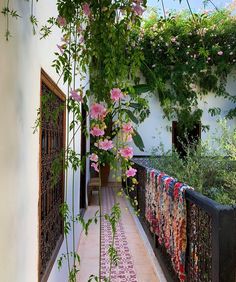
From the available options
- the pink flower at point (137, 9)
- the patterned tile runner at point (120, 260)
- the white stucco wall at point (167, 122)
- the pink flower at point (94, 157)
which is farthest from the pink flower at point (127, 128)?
the white stucco wall at point (167, 122)

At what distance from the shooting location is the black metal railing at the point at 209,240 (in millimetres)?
1491

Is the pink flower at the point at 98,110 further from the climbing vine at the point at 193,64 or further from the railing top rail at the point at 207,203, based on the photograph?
the climbing vine at the point at 193,64

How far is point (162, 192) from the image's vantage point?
290cm

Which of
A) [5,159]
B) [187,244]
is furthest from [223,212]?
[5,159]

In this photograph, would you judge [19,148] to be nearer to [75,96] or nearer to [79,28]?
[75,96]

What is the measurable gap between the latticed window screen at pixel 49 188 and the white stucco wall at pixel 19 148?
129 millimetres

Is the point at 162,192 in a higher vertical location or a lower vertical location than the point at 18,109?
lower

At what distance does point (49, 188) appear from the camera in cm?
196

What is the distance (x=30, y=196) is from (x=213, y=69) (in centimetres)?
863

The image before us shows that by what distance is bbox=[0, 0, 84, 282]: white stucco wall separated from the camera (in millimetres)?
1000

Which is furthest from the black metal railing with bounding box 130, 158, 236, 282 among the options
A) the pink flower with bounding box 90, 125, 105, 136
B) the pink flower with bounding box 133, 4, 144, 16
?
the pink flower with bounding box 133, 4, 144, 16

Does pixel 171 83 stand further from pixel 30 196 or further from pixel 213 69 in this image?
pixel 30 196

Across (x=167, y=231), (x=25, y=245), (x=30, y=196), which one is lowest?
(x=167, y=231)

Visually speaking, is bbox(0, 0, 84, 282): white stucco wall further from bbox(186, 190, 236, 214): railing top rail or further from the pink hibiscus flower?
bbox(186, 190, 236, 214): railing top rail
